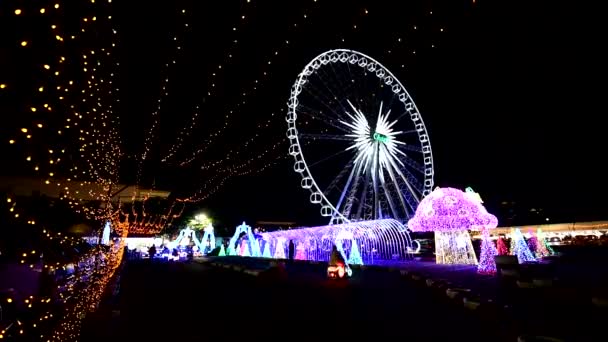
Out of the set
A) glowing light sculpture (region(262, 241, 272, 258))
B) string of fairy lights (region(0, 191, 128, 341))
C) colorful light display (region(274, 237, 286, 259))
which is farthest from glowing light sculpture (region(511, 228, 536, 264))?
string of fairy lights (region(0, 191, 128, 341))

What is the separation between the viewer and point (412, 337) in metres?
5.14

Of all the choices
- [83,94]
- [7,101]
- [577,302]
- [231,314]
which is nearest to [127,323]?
[231,314]

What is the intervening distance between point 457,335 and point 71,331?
201 inches

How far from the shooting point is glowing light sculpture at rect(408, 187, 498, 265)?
1710 centimetres

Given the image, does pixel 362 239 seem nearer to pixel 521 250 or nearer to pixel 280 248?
pixel 521 250

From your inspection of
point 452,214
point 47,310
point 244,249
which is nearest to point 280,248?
point 244,249

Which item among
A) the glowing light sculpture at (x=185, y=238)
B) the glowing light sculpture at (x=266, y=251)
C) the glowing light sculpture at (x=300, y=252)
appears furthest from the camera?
the glowing light sculpture at (x=185, y=238)

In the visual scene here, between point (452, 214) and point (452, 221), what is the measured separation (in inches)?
12.6

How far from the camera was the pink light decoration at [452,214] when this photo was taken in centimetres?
1705

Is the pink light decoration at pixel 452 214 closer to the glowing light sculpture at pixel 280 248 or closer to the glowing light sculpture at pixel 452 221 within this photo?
the glowing light sculpture at pixel 452 221

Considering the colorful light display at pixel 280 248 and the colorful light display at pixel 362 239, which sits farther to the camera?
the colorful light display at pixel 280 248

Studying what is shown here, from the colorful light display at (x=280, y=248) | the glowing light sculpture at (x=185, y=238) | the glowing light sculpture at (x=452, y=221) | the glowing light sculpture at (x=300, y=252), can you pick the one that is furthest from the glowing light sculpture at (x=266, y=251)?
the glowing light sculpture at (x=185, y=238)

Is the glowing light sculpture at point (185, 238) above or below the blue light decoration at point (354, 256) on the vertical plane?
above

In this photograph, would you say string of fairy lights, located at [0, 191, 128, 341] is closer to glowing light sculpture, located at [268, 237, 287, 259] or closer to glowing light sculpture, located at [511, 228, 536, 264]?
glowing light sculpture, located at [511, 228, 536, 264]
